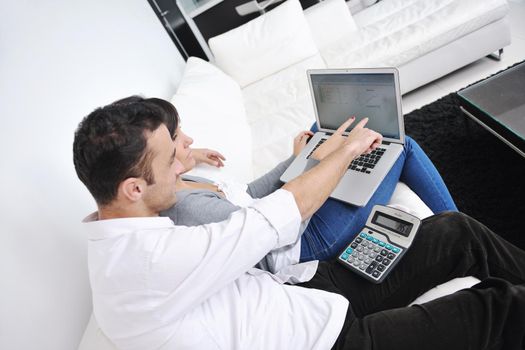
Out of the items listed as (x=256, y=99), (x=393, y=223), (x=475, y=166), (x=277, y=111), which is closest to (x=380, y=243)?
(x=393, y=223)

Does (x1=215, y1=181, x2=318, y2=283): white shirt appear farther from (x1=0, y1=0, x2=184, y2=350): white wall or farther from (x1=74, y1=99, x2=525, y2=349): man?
(x1=0, y1=0, x2=184, y2=350): white wall

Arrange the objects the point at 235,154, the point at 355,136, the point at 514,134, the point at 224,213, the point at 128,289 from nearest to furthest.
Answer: the point at 128,289 → the point at 224,213 → the point at 355,136 → the point at 514,134 → the point at 235,154

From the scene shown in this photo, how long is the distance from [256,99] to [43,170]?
152 centimetres

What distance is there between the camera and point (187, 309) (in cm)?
64

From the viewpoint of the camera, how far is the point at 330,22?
2582 mm

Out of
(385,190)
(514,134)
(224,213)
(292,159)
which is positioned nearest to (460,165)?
(514,134)

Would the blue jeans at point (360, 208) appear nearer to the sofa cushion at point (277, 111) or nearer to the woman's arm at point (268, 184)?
the woman's arm at point (268, 184)

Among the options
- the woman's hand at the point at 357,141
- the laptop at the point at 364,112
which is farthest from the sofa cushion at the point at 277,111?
the woman's hand at the point at 357,141

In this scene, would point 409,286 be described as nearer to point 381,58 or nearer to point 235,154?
point 235,154

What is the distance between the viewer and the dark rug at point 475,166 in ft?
4.36

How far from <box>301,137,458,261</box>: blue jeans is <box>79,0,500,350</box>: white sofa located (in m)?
0.06

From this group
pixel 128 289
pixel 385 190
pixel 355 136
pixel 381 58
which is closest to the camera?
pixel 128 289

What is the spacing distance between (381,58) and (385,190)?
50.3 inches

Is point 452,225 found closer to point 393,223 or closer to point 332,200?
point 393,223
